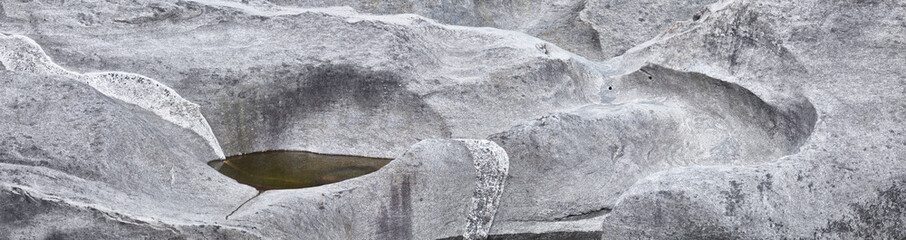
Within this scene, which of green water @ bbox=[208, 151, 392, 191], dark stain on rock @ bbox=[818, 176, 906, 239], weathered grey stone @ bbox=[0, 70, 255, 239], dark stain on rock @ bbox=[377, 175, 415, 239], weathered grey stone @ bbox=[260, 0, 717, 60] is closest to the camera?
weathered grey stone @ bbox=[0, 70, 255, 239]

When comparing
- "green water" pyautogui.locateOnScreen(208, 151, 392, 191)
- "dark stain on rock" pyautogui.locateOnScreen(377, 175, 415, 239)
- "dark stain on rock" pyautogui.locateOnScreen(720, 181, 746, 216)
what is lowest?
"green water" pyautogui.locateOnScreen(208, 151, 392, 191)

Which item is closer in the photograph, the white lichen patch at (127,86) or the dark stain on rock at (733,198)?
the dark stain on rock at (733,198)

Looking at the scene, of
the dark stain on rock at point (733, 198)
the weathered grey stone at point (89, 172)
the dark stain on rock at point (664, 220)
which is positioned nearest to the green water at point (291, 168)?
the weathered grey stone at point (89, 172)

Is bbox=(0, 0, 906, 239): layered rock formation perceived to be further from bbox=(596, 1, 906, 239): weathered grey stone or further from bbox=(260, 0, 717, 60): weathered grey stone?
bbox=(260, 0, 717, 60): weathered grey stone

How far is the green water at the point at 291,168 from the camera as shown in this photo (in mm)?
3088

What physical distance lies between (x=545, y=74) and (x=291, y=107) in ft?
2.70

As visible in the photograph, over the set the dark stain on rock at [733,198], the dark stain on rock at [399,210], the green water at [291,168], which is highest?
the dark stain on rock at [733,198]

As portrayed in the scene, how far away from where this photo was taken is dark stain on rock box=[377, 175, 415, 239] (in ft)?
8.94

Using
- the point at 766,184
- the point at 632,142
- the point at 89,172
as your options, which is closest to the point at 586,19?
the point at 632,142

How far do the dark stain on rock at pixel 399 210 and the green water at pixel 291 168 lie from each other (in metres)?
0.42

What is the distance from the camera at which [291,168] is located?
3209 millimetres

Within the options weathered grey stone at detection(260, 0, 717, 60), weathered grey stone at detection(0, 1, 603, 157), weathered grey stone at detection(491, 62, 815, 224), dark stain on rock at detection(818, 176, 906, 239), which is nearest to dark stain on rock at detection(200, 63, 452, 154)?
weathered grey stone at detection(0, 1, 603, 157)

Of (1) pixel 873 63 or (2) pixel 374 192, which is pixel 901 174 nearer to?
(1) pixel 873 63

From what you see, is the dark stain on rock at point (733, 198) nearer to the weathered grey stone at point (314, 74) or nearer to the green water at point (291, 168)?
the weathered grey stone at point (314, 74)
